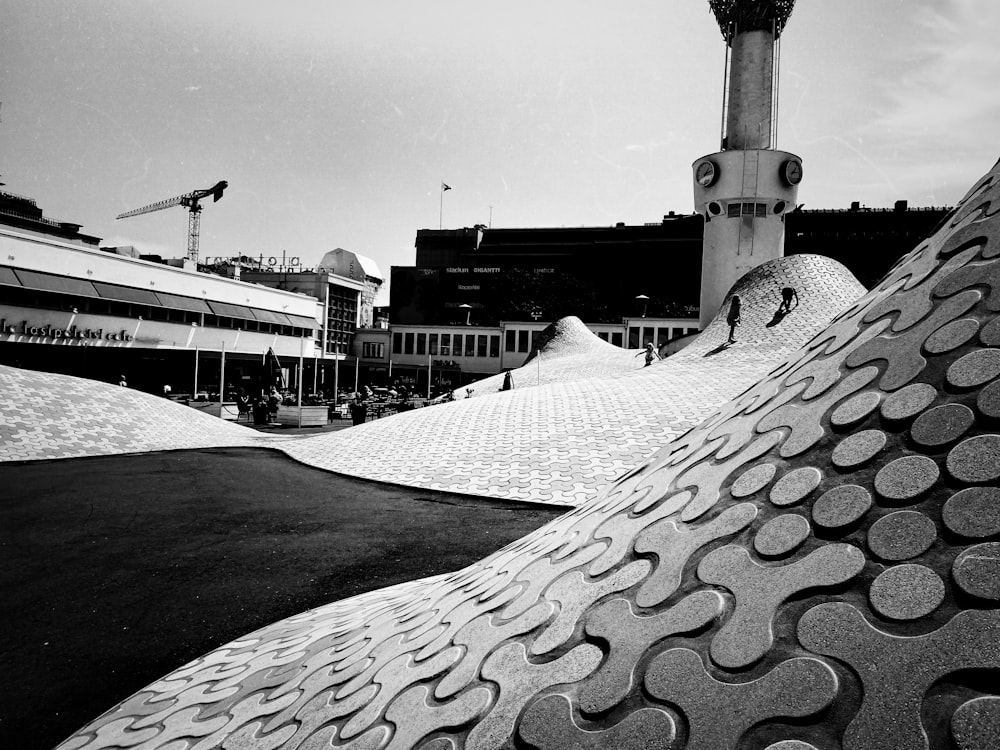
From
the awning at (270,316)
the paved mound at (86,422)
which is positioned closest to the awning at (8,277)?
the awning at (270,316)

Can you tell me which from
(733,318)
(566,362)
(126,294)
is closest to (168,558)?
(733,318)

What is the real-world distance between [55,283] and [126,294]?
3.75 meters

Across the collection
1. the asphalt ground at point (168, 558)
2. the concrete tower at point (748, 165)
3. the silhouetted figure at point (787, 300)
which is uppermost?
the concrete tower at point (748, 165)

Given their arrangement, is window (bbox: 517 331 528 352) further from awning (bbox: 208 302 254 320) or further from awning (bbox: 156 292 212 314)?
awning (bbox: 156 292 212 314)

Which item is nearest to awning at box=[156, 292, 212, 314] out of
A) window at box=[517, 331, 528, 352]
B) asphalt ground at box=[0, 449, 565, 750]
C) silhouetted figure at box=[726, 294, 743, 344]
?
window at box=[517, 331, 528, 352]

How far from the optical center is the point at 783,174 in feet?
85.5

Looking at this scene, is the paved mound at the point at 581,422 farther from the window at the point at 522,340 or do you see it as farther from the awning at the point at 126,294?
the window at the point at 522,340

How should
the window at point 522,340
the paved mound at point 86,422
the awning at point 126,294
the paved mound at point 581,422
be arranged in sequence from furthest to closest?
the window at point 522,340 < the awning at point 126,294 < the paved mound at point 86,422 < the paved mound at point 581,422

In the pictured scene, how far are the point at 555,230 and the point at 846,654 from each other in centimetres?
6418

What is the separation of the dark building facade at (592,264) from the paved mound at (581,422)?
31.6 metres

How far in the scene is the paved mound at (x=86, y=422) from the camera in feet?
39.2

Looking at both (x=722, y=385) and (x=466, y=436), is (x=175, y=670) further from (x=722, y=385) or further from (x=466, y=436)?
(x=722, y=385)

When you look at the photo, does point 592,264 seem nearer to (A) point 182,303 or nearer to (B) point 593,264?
(B) point 593,264

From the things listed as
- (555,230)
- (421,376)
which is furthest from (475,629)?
(555,230)
